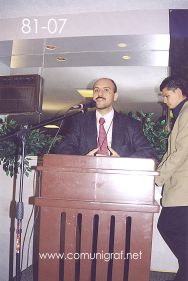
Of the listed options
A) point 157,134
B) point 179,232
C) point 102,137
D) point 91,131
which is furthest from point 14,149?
point 179,232

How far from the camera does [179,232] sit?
2.19m

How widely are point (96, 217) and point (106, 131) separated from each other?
2.93 ft

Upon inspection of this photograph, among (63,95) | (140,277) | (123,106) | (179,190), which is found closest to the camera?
(140,277)

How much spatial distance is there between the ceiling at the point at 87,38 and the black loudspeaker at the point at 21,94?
0.46 m

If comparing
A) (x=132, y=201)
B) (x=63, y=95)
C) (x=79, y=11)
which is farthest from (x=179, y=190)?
(x=63, y=95)

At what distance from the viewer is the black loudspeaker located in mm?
3299

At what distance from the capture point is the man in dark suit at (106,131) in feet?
7.84

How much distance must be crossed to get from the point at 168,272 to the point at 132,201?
151cm

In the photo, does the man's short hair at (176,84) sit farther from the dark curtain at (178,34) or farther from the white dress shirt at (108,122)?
A: the dark curtain at (178,34)

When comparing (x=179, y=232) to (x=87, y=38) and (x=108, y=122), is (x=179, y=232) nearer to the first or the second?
(x=108, y=122)

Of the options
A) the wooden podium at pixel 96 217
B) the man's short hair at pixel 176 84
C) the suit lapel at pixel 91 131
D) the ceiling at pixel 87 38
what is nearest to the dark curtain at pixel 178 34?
the ceiling at pixel 87 38

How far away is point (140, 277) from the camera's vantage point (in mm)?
1589

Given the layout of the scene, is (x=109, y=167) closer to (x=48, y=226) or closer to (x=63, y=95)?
(x=48, y=226)

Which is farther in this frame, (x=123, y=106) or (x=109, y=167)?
(x=123, y=106)
